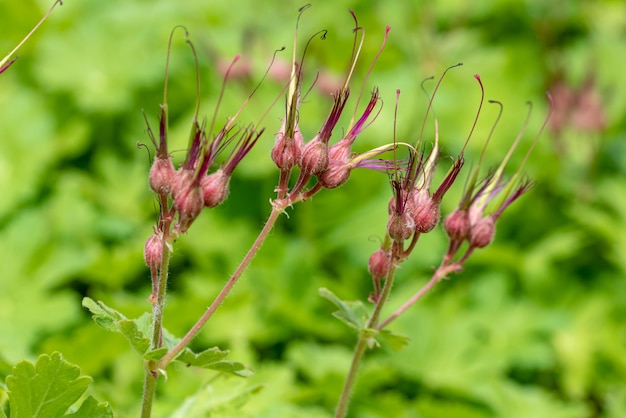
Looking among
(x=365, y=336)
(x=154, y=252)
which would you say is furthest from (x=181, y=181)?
(x=365, y=336)

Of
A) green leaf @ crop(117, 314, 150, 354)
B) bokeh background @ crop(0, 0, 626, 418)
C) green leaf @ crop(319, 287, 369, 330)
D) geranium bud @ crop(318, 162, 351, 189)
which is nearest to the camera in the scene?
green leaf @ crop(117, 314, 150, 354)

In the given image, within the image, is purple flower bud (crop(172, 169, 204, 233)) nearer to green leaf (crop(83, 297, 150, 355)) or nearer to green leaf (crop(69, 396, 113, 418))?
green leaf (crop(83, 297, 150, 355))

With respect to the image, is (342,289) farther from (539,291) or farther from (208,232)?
(539,291)

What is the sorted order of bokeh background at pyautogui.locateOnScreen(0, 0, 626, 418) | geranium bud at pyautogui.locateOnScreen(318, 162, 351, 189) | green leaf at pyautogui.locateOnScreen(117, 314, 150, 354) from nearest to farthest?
green leaf at pyautogui.locateOnScreen(117, 314, 150, 354), geranium bud at pyautogui.locateOnScreen(318, 162, 351, 189), bokeh background at pyautogui.locateOnScreen(0, 0, 626, 418)

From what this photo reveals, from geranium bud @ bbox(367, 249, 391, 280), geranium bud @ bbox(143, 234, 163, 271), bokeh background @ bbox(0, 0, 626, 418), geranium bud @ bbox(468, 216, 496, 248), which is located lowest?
bokeh background @ bbox(0, 0, 626, 418)

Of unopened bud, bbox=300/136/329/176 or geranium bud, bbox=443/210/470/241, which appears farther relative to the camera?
geranium bud, bbox=443/210/470/241

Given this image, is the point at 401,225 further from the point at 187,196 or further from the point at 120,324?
the point at 120,324

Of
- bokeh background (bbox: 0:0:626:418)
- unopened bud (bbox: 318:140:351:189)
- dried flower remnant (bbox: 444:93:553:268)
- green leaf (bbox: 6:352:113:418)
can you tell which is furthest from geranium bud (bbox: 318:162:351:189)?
bokeh background (bbox: 0:0:626:418)
